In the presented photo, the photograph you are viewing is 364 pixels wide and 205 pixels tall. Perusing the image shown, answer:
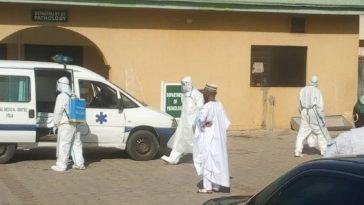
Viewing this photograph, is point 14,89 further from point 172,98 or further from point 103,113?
point 172,98

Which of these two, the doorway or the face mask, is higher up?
the doorway

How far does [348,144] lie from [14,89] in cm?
928

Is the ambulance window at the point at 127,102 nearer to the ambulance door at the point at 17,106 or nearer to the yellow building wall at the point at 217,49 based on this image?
the ambulance door at the point at 17,106

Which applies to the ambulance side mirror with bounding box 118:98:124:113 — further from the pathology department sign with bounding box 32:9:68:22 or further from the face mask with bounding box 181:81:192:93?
the pathology department sign with bounding box 32:9:68:22

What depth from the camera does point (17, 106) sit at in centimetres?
1380

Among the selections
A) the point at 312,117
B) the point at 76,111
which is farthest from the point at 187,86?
the point at 312,117

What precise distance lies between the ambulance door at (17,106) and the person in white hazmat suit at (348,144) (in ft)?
29.4

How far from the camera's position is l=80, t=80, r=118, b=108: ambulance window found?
1460 cm

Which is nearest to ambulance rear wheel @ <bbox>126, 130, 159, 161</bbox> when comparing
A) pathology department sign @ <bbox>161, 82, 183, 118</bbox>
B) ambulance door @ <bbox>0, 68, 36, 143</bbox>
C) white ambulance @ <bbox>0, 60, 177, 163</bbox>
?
white ambulance @ <bbox>0, 60, 177, 163</bbox>

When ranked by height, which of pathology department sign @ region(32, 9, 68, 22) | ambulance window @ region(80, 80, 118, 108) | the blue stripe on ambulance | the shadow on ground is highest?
pathology department sign @ region(32, 9, 68, 22)

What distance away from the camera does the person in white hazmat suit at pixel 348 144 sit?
571 cm

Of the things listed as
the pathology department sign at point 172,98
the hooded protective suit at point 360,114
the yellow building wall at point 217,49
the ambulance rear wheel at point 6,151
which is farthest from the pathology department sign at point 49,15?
the hooded protective suit at point 360,114

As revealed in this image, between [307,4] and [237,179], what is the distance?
8.67m

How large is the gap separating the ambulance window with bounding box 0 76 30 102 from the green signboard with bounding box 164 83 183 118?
468 centimetres
